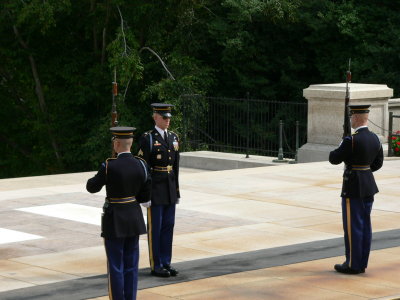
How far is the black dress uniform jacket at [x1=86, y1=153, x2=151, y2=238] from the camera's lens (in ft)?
28.0

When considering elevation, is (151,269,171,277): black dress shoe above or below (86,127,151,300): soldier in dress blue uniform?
below

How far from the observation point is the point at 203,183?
704 inches

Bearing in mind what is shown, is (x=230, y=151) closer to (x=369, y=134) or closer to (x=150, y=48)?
(x=150, y=48)

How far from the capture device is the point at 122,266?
8.54m

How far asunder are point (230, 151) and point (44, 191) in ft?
28.3

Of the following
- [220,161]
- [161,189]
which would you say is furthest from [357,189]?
[220,161]

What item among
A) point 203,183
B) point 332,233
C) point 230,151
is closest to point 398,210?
point 332,233

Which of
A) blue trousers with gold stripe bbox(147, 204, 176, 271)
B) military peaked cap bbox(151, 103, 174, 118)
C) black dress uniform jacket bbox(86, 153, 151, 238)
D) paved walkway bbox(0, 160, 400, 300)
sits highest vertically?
military peaked cap bbox(151, 103, 174, 118)

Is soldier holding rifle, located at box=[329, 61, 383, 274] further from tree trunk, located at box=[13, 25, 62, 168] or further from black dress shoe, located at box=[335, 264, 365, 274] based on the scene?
tree trunk, located at box=[13, 25, 62, 168]

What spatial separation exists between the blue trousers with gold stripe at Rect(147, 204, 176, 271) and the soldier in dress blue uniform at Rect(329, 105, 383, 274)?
181 centimetres

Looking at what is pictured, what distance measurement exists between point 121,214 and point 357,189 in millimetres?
2950

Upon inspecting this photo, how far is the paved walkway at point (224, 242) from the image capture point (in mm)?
9781

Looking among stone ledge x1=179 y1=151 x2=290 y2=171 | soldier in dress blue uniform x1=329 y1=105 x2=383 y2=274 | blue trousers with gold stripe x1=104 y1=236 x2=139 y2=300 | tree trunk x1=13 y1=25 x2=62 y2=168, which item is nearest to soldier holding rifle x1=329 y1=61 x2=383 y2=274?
soldier in dress blue uniform x1=329 y1=105 x2=383 y2=274

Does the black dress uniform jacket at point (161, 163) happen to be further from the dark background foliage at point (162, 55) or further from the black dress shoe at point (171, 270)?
the dark background foliage at point (162, 55)
